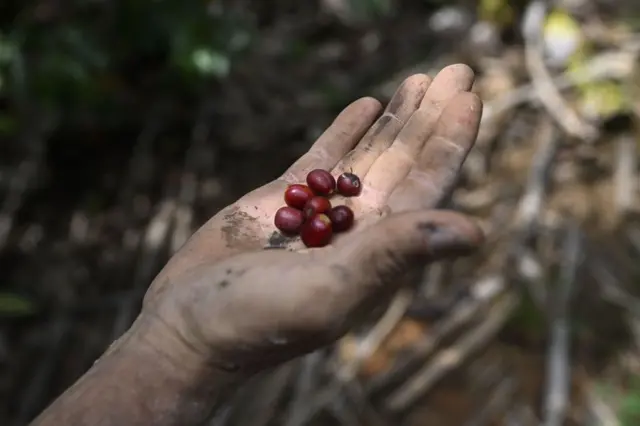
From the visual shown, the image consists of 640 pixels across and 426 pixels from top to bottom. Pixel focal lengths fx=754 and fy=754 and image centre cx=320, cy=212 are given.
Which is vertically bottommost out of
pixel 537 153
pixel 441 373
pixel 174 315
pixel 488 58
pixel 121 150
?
pixel 441 373

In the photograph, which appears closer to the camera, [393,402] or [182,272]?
[182,272]

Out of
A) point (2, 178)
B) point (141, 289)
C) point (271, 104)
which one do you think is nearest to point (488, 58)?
point (271, 104)

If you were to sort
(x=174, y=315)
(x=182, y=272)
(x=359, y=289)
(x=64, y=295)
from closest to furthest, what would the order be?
(x=359, y=289) → (x=174, y=315) → (x=182, y=272) → (x=64, y=295)

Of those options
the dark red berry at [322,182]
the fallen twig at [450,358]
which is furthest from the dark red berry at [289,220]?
the fallen twig at [450,358]

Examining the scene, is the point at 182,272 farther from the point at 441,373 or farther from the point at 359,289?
the point at 441,373

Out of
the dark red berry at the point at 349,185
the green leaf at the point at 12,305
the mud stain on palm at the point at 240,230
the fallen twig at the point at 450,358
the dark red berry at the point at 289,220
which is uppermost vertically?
the mud stain on palm at the point at 240,230

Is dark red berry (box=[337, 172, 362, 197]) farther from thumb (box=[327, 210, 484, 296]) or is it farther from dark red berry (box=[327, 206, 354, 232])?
thumb (box=[327, 210, 484, 296])

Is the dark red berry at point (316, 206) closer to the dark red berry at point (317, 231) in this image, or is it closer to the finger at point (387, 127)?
the dark red berry at point (317, 231)

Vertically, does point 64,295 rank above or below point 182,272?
below
